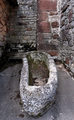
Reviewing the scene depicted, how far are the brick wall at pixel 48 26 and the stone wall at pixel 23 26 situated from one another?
0.16m

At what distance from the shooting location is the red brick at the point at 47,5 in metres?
2.74

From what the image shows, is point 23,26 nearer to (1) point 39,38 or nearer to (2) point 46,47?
(1) point 39,38

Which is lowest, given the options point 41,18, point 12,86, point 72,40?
point 12,86

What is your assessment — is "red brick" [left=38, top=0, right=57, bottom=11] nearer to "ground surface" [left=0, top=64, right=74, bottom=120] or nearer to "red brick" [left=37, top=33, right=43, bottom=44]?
"red brick" [left=37, top=33, right=43, bottom=44]

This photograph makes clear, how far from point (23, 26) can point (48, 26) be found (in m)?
0.78

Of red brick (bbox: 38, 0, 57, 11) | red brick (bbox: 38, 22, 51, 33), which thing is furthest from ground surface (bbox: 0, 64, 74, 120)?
red brick (bbox: 38, 0, 57, 11)

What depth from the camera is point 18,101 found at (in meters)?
1.36

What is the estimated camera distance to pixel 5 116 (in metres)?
1.10

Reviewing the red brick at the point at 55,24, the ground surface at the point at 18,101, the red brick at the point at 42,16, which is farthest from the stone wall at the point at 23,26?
the ground surface at the point at 18,101

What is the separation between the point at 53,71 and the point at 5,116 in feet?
3.03

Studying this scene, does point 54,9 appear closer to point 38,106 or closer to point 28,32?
point 28,32

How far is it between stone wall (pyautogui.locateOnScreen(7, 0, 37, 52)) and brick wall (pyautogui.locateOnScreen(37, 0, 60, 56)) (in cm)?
16

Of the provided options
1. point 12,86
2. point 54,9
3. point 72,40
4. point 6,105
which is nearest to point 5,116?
point 6,105

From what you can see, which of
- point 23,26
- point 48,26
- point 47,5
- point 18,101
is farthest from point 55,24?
point 18,101
